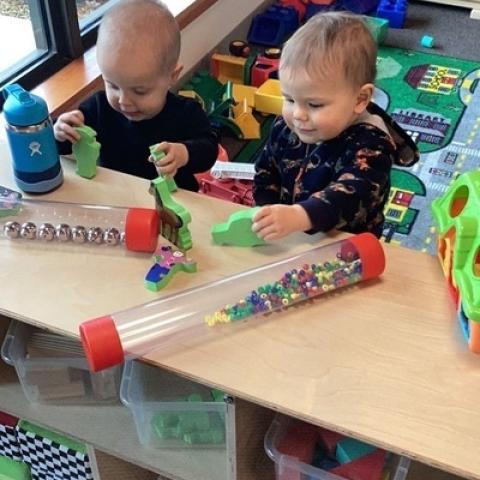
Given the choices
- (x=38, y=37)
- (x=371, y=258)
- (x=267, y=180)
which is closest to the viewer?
(x=371, y=258)

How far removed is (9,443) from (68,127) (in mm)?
565

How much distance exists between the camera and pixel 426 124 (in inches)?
87.0

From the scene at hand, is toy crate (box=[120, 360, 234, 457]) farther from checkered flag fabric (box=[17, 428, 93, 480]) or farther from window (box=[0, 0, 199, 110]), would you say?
window (box=[0, 0, 199, 110])

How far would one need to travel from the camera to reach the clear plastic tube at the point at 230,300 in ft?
2.83

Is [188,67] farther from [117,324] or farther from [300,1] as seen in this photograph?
[117,324]

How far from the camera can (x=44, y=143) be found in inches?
42.2

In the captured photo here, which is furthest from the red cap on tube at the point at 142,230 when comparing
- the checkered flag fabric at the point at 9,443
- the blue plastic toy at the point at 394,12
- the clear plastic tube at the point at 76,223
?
the blue plastic toy at the point at 394,12

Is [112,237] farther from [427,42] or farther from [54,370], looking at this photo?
[427,42]

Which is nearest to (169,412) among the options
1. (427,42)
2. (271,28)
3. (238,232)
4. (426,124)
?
(238,232)

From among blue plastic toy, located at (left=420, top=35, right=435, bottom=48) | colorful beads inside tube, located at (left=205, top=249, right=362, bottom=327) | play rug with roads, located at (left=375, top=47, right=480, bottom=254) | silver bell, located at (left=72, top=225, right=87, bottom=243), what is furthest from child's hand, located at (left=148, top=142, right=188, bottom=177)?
blue plastic toy, located at (left=420, top=35, right=435, bottom=48)

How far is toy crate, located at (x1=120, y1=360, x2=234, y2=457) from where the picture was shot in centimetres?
106

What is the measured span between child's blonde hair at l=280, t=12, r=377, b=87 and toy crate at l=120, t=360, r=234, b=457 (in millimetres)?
493

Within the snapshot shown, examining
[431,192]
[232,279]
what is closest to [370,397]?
[232,279]

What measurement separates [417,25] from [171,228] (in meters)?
2.03
